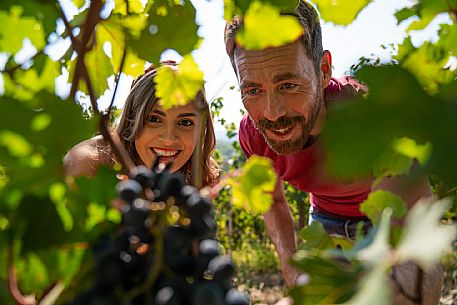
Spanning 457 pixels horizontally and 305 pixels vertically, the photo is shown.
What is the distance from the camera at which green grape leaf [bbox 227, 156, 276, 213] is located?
810mm

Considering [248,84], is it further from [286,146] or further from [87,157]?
[87,157]

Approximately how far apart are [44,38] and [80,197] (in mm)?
486

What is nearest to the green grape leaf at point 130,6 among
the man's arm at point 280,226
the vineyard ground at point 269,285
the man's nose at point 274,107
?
the man's nose at point 274,107

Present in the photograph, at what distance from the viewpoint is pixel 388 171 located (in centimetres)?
84

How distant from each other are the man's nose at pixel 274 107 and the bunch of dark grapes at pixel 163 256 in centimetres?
199

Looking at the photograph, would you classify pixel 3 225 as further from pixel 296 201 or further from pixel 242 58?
pixel 296 201

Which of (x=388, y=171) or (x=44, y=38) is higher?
(x=44, y=38)

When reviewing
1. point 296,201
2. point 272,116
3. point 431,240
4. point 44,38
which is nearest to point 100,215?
point 431,240

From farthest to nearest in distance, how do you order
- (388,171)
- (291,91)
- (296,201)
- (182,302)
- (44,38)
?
(296,201) → (291,91) → (44,38) → (388,171) → (182,302)

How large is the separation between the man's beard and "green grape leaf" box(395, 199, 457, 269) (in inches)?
86.8

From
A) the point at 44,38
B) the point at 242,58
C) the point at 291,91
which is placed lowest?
the point at 44,38

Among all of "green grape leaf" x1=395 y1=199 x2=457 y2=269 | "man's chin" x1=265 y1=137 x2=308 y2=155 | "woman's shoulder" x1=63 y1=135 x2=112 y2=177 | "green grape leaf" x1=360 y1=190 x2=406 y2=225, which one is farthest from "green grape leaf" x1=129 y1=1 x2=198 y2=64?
"man's chin" x1=265 y1=137 x2=308 y2=155

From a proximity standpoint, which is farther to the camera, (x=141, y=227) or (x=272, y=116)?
(x=272, y=116)

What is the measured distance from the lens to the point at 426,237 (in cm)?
43
